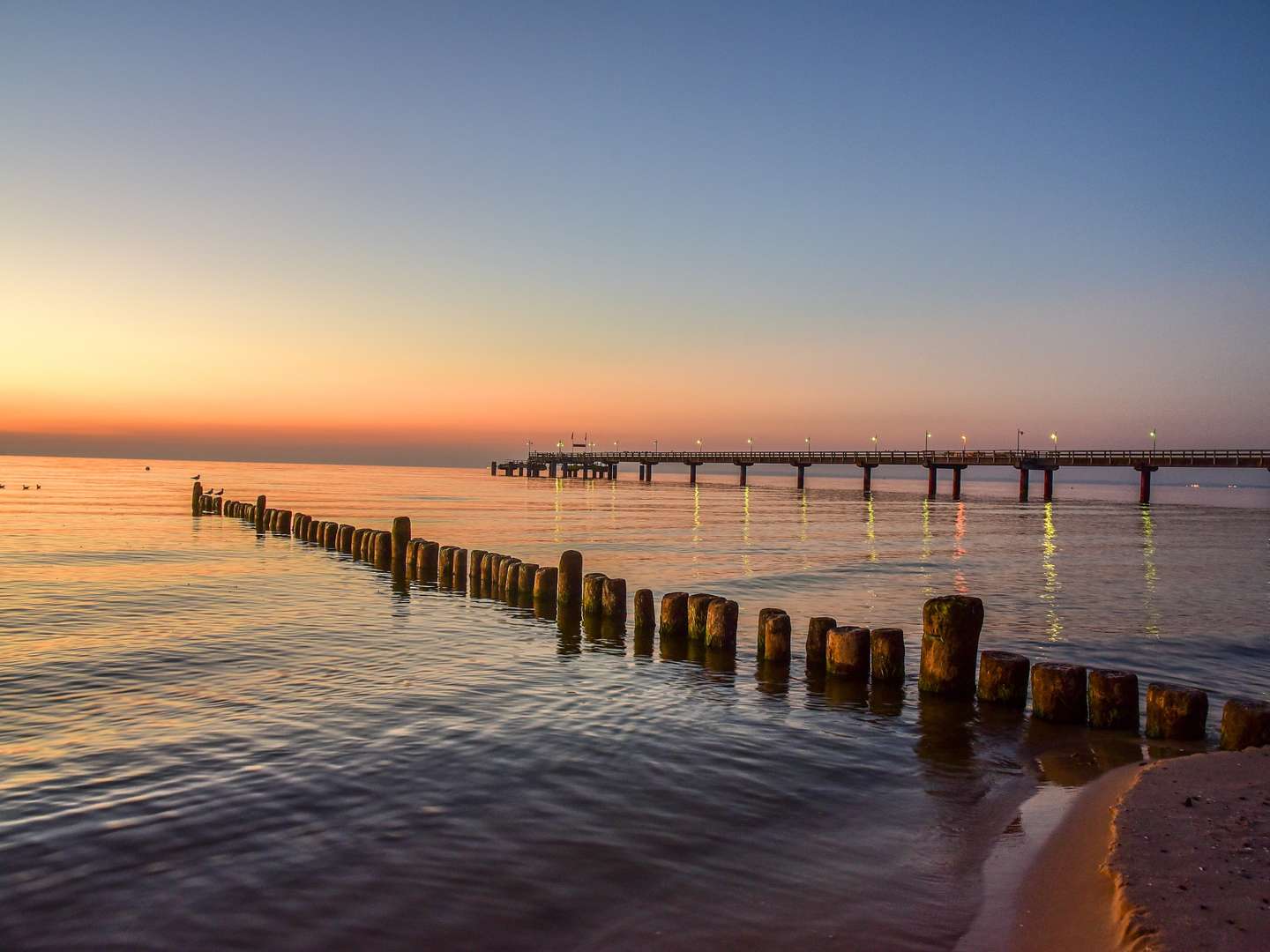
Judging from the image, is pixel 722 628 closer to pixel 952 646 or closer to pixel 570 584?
pixel 952 646

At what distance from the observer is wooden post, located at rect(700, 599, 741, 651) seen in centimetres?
1309

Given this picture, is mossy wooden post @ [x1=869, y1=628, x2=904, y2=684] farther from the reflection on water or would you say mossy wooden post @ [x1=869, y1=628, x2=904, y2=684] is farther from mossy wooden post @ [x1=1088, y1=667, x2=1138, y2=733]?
the reflection on water

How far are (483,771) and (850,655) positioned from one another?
5713 millimetres

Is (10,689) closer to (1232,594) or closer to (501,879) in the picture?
(501,879)

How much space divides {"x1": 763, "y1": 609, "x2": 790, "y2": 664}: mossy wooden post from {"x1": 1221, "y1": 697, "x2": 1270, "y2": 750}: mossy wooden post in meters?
5.32

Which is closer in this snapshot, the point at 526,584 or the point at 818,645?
the point at 818,645

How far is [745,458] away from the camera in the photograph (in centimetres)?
12194

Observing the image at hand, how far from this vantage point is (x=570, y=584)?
16984mm

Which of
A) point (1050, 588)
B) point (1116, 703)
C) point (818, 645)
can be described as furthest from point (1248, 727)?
point (1050, 588)

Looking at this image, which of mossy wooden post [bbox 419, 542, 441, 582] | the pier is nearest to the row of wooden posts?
mossy wooden post [bbox 419, 542, 441, 582]

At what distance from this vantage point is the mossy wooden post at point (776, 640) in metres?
12.3

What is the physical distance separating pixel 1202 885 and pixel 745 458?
118 m

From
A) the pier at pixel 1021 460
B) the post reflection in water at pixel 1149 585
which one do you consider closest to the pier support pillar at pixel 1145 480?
the pier at pixel 1021 460

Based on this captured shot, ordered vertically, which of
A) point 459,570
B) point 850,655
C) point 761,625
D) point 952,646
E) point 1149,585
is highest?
point 952,646
